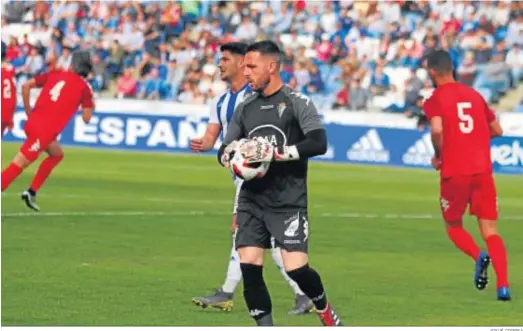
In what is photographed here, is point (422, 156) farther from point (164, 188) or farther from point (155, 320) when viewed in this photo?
point (155, 320)

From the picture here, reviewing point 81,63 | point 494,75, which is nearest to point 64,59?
point 494,75

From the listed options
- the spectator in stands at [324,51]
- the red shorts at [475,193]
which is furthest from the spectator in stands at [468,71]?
the red shorts at [475,193]

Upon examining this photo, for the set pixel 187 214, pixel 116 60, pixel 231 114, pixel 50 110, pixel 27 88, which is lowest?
pixel 187 214

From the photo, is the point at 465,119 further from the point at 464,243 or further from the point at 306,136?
the point at 306,136

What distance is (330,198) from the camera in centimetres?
2411

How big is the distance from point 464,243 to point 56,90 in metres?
8.68

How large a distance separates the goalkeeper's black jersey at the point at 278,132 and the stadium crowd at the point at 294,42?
23.8 m

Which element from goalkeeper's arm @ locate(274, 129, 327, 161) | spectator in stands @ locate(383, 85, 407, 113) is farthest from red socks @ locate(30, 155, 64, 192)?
spectator in stands @ locate(383, 85, 407, 113)

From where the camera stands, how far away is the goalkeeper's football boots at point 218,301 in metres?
11.7

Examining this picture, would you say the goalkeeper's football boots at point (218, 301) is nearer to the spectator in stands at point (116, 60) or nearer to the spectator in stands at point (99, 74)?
the spectator in stands at point (99, 74)

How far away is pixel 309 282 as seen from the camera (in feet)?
32.3

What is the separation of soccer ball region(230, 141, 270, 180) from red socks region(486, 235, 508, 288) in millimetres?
3537

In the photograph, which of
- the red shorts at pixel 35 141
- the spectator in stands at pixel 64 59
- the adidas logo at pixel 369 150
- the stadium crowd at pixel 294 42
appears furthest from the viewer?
the spectator in stands at pixel 64 59

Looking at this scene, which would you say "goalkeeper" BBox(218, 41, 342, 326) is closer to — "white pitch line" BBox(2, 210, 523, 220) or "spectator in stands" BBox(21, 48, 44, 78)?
"white pitch line" BBox(2, 210, 523, 220)
